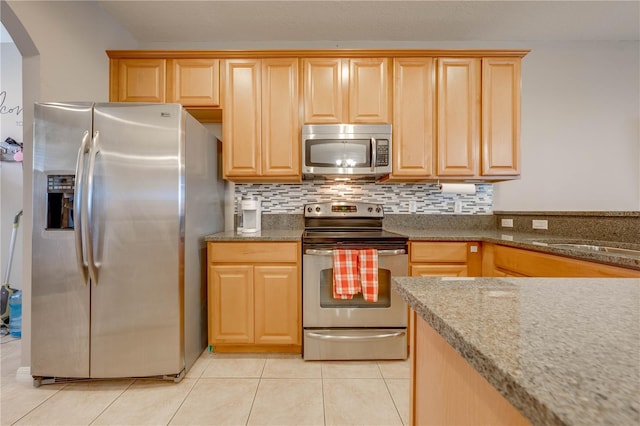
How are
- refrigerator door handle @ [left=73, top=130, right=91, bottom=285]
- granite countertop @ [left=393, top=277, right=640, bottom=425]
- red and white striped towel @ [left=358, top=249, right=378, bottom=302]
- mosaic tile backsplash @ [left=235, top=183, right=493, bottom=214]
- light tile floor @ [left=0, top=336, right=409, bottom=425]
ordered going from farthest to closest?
mosaic tile backsplash @ [left=235, top=183, right=493, bottom=214], red and white striped towel @ [left=358, top=249, right=378, bottom=302], refrigerator door handle @ [left=73, top=130, right=91, bottom=285], light tile floor @ [left=0, top=336, right=409, bottom=425], granite countertop @ [left=393, top=277, right=640, bottom=425]

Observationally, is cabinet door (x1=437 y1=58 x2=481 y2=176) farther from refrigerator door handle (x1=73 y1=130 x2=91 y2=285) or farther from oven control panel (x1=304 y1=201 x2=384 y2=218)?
refrigerator door handle (x1=73 y1=130 x2=91 y2=285)

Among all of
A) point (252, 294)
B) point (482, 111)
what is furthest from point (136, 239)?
point (482, 111)

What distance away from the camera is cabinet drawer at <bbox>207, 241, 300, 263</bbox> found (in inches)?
84.3

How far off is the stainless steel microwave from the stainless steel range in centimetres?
57

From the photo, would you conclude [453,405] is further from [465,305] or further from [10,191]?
[10,191]

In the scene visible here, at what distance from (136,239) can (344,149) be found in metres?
1.58

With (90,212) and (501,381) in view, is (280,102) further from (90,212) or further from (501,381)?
(501,381)

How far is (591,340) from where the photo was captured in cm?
41

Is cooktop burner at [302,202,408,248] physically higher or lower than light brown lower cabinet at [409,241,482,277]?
higher

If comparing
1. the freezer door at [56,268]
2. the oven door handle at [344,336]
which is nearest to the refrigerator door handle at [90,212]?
the freezer door at [56,268]

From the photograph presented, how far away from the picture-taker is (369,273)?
2.08 metres

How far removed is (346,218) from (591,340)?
2.28 m

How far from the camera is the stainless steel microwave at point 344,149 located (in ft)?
7.72

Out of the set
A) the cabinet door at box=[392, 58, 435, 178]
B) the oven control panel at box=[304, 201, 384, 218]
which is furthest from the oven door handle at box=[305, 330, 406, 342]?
the cabinet door at box=[392, 58, 435, 178]
